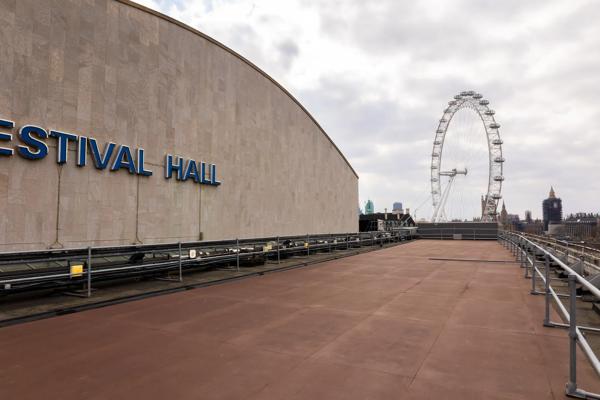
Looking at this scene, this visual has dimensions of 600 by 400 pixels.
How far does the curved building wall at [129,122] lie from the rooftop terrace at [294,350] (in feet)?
28.9

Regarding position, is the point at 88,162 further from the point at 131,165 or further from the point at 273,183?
the point at 273,183

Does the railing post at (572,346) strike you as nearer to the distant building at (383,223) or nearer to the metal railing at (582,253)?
the metal railing at (582,253)

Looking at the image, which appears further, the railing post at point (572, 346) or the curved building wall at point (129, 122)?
the curved building wall at point (129, 122)

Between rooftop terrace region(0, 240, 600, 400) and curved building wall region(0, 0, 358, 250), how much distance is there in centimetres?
882

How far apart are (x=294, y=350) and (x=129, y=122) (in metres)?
14.9

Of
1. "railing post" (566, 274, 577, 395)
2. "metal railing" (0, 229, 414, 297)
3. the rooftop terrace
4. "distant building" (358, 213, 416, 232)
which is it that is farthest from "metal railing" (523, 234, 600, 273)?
"distant building" (358, 213, 416, 232)

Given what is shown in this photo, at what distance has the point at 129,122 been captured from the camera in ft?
54.0

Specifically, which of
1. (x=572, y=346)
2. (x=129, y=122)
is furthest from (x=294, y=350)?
(x=129, y=122)

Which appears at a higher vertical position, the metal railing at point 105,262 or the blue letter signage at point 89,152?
the blue letter signage at point 89,152

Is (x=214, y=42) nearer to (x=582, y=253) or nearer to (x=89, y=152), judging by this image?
(x=89, y=152)

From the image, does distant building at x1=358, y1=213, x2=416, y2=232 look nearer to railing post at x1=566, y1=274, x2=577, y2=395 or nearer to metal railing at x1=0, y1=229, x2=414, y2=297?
metal railing at x1=0, y1=229, x2=414, y2=297

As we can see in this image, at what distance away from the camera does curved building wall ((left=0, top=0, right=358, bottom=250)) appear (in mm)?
12953

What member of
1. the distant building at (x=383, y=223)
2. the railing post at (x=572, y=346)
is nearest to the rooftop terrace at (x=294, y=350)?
the railing post at (x=572, y=346)

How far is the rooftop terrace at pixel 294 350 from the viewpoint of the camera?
367 centimetres
